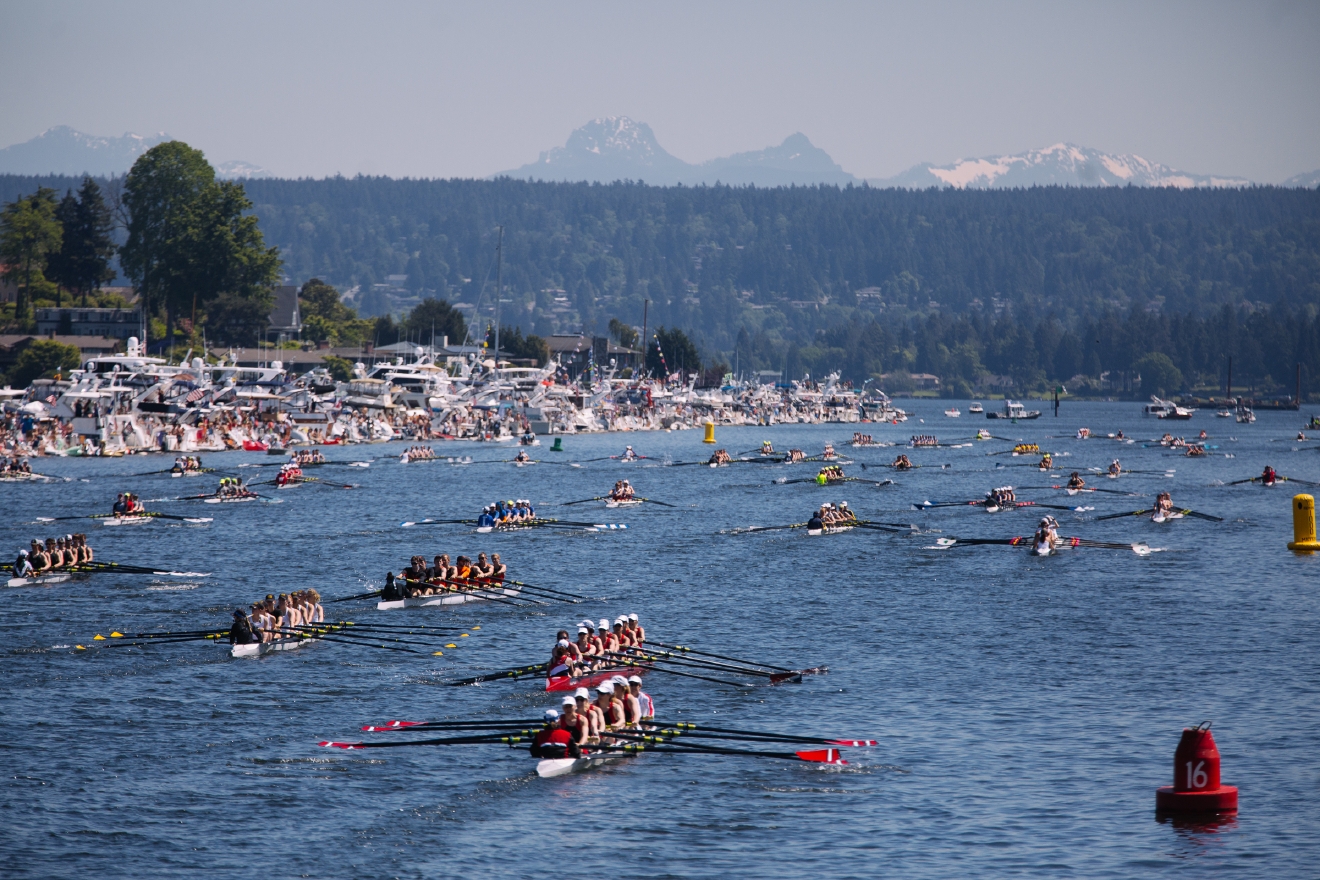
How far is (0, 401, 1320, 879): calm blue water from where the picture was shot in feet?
81.5

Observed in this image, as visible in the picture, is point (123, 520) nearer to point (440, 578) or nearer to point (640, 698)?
point (440, 578)

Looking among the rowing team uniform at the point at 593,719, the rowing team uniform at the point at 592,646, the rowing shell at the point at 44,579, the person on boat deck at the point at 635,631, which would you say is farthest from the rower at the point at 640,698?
the rowing shell at the point at 44,579

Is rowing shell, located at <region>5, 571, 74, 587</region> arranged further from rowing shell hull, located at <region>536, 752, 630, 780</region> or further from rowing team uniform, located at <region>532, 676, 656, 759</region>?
rowing shell hull, located at <region>536, 752, 630, 780</region>

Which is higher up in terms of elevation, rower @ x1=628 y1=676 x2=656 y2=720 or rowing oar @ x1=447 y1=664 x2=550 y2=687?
rower @ x1=628 y1=676 x2=656 y2=720

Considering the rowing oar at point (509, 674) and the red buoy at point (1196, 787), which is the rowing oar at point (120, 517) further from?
the red buoy at point (1196, 787)

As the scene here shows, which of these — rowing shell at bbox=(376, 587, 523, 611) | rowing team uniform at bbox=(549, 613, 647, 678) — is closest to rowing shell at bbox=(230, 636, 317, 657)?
rowing shell at bbox=(376, 587, 523, 611)

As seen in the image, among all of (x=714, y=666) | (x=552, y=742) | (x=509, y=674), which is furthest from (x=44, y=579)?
(x=552, y=742)

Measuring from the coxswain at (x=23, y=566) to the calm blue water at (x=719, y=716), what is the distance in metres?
0.74

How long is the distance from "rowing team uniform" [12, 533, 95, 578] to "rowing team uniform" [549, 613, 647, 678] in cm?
2513

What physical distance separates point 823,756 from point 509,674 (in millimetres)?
9917

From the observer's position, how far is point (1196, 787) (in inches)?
1021

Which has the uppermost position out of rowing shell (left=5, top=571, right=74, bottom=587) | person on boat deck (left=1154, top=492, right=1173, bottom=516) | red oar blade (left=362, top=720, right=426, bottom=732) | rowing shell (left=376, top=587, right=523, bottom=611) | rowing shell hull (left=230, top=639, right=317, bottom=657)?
person on boat deck (left=1154, top=492, right=1173, bottom=516)

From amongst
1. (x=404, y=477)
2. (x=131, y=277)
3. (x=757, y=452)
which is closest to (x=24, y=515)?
(x=404, y=477)

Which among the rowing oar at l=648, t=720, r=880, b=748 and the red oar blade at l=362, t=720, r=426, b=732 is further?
the red oar blade at l=362, t=720, r=426, b=732
